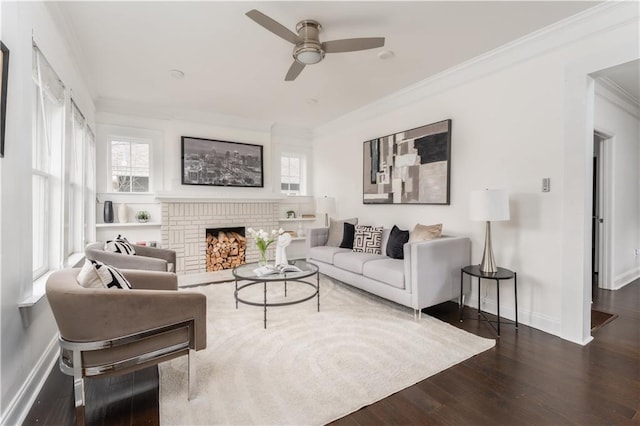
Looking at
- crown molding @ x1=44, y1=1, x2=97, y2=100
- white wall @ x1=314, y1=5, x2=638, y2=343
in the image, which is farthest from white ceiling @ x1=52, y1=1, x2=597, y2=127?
white wall @ x1=314, y1=5, x2=638, y2=343

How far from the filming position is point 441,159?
3570 mm

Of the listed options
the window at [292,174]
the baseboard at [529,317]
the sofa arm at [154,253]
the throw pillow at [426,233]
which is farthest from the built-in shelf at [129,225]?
the baseboard at [529,317]

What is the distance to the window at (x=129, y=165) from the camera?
14.9 ft

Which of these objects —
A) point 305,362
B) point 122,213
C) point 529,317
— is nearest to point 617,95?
point 529,317

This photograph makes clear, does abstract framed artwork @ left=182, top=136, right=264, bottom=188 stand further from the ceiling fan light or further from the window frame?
the ceiling fan light

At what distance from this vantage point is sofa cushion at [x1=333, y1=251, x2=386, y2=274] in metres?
3.56

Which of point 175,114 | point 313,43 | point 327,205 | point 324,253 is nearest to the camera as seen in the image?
point 313,43

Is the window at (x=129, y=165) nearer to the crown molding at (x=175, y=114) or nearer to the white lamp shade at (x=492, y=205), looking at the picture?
the crown molding at (x=175, y=114)

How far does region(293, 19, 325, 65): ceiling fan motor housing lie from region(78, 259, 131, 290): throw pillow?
2172mm

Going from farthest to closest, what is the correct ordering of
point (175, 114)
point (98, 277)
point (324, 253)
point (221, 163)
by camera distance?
point (221, 163) < point (175, 114) < point (324, 253) < point (98, 277)

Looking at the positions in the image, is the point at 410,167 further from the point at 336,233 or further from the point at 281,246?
the point at 281,246

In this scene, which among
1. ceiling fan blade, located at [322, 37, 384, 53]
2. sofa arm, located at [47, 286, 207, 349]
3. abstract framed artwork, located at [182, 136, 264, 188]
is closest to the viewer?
sofa arm, located at [47, 286, 207, 349]

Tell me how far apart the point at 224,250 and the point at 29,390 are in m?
3.34

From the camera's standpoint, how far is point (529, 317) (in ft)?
9.19
